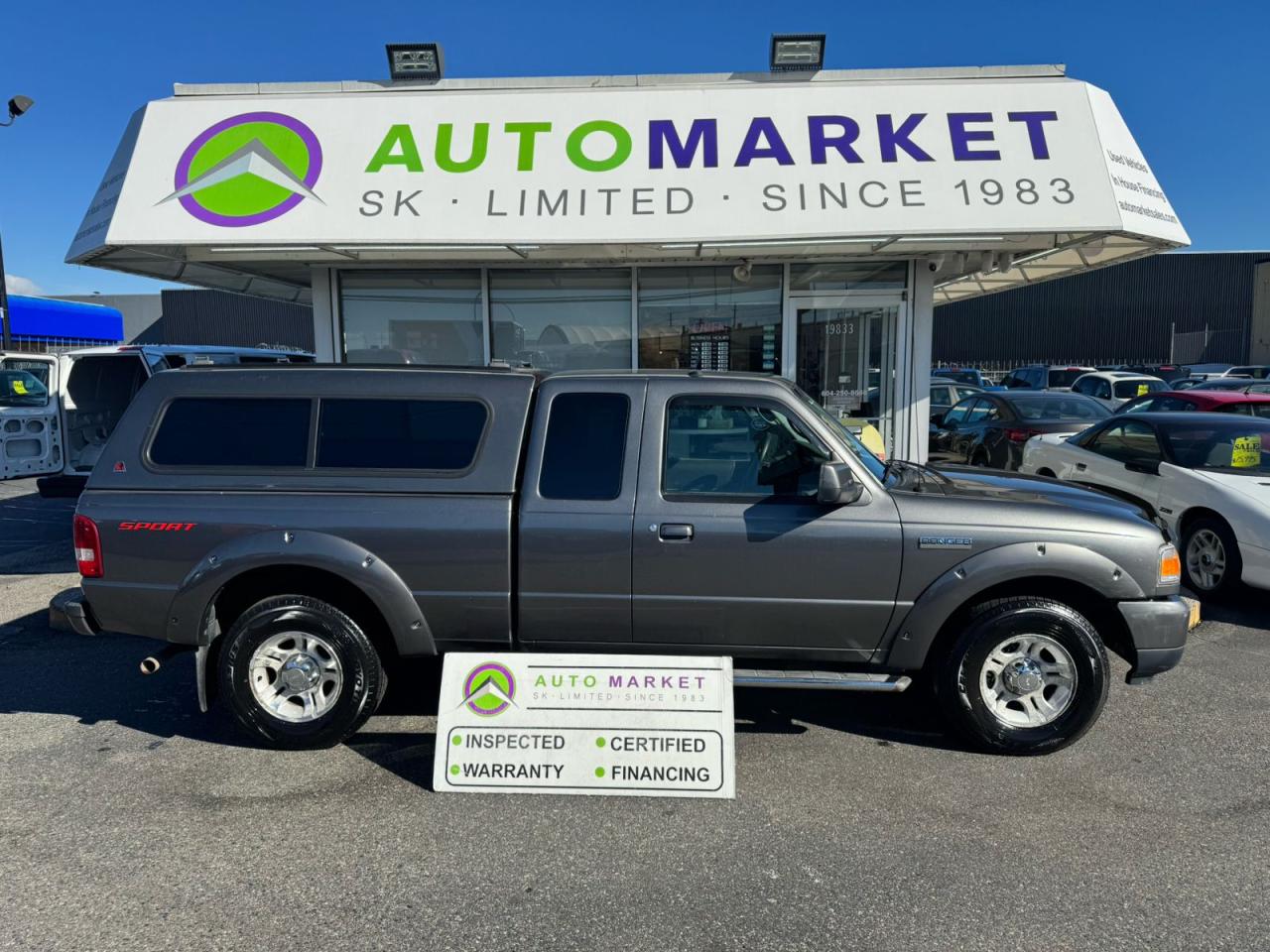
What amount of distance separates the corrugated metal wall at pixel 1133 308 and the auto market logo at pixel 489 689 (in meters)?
44.0

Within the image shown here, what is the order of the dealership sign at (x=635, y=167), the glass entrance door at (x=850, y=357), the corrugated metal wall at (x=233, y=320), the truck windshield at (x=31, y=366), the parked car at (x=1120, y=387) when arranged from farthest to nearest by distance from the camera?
the corrugated metal wall at (x=233, y=320) < the parked car at (x=1120, y=387) < the truck windshield at (x=31, y=366) < the glass entrance door at (x=850, y=357) < the dealership sign at (x=635, y=167)

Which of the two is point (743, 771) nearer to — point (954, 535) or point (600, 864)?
point (600, 864)

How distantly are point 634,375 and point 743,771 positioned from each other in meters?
1.99

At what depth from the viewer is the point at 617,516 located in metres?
3.79

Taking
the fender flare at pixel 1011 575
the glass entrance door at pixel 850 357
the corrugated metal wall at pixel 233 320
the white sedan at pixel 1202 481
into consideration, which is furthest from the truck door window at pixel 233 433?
the corrugated metal wall at pixel 233 320

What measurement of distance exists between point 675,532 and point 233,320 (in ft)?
143

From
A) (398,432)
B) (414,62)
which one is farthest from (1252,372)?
(398,432)

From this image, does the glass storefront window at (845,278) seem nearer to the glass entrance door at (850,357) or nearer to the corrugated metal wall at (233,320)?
the glass entrance door at (850,357)

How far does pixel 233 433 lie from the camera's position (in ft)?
13.3

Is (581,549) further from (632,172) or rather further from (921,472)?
(632,172)

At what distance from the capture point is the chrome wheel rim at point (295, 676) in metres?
3.94

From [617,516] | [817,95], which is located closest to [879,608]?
[617,516]

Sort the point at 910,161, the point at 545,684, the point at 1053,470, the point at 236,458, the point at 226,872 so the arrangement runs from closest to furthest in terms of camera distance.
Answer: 1. the point at 226,872
2. the point at 545,684
3. the point at 236,458
4. the point at 910,161
5. the point at 1053,470

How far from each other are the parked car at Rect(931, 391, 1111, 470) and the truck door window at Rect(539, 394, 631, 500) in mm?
7602
